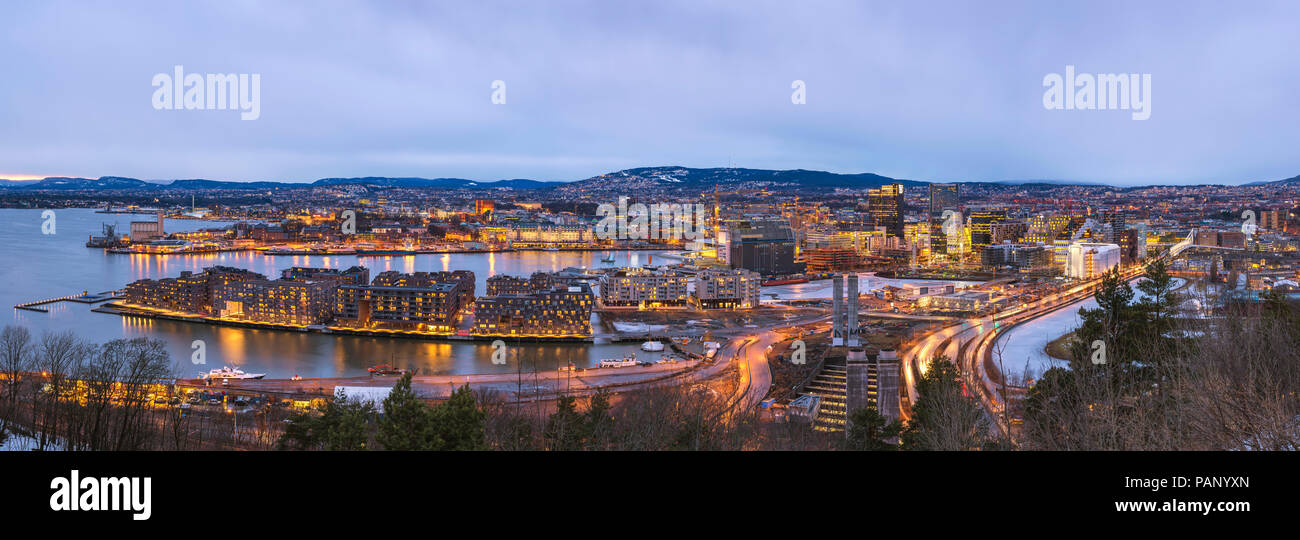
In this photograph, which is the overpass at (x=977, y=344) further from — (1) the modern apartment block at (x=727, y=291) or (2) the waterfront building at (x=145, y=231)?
(2) the waterfront building at (x=145, y=231)

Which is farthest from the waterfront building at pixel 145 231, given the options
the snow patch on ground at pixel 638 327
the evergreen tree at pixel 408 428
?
the evergreen tree at pixel 408 428

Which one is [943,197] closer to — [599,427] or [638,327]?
[638,327]

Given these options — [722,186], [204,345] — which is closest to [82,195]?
[722,186]

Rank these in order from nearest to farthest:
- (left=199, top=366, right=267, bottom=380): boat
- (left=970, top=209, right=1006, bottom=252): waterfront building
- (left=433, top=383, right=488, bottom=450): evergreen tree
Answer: (left=433, top=383, right=488, bottom=450): evergreen tree → (left=199, top=366, right=267, bottom=380): boat → (left=970, top=209, right=1006, bottom=252): waterfront building

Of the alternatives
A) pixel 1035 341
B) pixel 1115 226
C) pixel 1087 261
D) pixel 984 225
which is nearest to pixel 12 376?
pixel 1035 341

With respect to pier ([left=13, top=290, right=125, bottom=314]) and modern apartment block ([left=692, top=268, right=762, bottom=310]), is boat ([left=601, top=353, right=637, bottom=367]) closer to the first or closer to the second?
modern apartment block ([left=692, top=268, right=762, bottom=310])

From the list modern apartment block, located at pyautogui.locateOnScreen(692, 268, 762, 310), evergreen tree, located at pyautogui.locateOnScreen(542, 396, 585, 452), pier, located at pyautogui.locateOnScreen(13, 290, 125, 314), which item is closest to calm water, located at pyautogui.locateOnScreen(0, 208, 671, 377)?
pier, located at pyautogui.locateOnScreen(13, 290, 125, 314)
